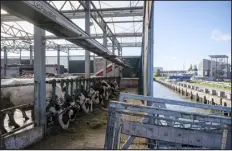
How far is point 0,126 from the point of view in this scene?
11.4ft

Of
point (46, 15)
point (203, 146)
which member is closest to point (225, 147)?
point (203, 146)

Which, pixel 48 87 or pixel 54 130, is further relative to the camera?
pixel 48 87

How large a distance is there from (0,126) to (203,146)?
11.0 feet

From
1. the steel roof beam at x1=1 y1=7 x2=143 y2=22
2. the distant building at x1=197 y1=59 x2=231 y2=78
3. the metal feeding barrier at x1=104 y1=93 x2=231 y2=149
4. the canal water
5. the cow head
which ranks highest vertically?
the steel roof beam at x1=1 y1=7 x2=143 y2=22

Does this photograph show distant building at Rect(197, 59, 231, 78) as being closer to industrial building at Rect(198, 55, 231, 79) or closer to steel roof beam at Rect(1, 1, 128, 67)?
industrial building at Rect(198, 55, 231, 79)

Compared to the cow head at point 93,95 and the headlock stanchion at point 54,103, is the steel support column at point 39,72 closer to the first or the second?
the headlock stanchion at point 54,103

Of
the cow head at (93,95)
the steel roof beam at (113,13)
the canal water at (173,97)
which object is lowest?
the canal water at (173,97)

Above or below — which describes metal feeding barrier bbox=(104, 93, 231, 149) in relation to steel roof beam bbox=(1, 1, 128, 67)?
below

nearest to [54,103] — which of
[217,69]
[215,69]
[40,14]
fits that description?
[40,14]

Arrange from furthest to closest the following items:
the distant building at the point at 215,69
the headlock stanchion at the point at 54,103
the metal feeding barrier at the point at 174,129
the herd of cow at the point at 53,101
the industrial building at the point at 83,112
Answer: the distant building at the point at 215,69 → the herd of cow at the point at 53,101 → the headlock stanchion at the point at 54,103 → the industrial building at the point at 83,112 → the metal feeding barrier at the point at 174,129

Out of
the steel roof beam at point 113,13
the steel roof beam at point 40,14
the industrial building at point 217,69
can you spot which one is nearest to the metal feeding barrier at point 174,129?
the steel roof beam at point 40,14

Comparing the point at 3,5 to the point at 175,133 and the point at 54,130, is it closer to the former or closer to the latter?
the point at 175,133

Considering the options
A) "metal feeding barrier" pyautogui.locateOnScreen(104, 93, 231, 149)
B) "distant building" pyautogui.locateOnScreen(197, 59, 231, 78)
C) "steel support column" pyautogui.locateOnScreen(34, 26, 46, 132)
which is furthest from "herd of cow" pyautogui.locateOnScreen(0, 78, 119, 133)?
"distant building" pyautogui.locateOnScreen(197, 59, 231, 78)

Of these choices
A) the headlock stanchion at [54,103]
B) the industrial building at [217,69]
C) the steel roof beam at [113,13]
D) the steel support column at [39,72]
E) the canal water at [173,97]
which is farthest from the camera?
the industrial building at [217,69]
